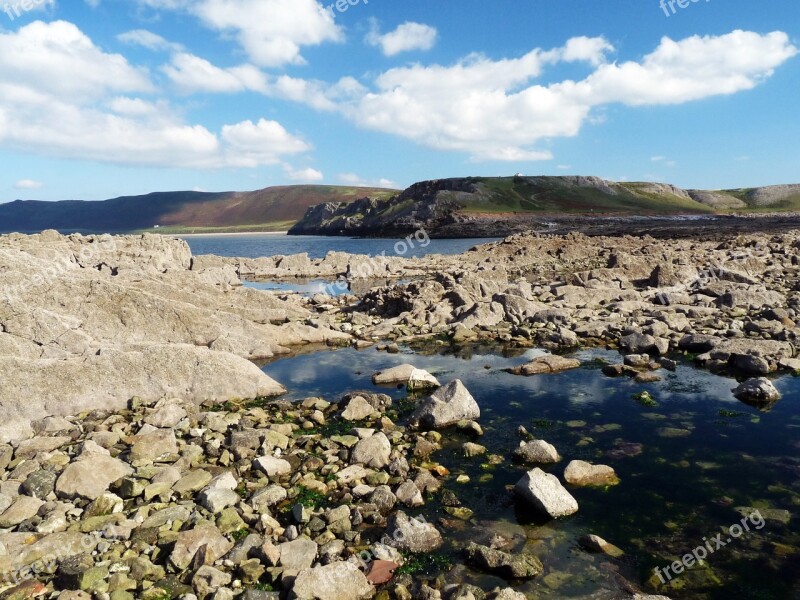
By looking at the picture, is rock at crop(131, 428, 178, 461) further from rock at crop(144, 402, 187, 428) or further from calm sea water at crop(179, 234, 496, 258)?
calm sea water at crop(179, 234, 496, 258)

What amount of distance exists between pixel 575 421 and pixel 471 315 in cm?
1340

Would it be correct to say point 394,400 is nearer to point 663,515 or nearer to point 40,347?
point 663,515

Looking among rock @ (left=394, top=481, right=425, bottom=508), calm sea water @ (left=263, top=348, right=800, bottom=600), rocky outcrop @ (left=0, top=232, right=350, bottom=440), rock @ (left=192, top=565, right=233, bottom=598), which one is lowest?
calm sea water @ (left=263, top=348, right=800, bottom=600)

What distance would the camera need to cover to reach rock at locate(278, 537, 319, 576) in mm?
8155

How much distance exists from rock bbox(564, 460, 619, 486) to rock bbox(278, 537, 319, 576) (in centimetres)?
590

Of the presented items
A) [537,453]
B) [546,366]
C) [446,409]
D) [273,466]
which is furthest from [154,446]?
[546,366]

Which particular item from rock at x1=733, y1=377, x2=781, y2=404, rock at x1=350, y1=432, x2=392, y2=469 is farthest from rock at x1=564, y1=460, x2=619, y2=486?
rock at x1=733, y1=377, x2=781, y2=404

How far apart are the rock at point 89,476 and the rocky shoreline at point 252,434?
0.12 feet

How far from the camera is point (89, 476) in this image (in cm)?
1023

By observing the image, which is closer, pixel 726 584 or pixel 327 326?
pixel 726 584

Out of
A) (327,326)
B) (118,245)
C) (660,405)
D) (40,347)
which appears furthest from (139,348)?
(118,245)

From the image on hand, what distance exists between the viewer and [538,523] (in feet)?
31.5

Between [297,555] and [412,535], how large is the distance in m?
2.05

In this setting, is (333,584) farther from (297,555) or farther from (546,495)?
(546,495)
